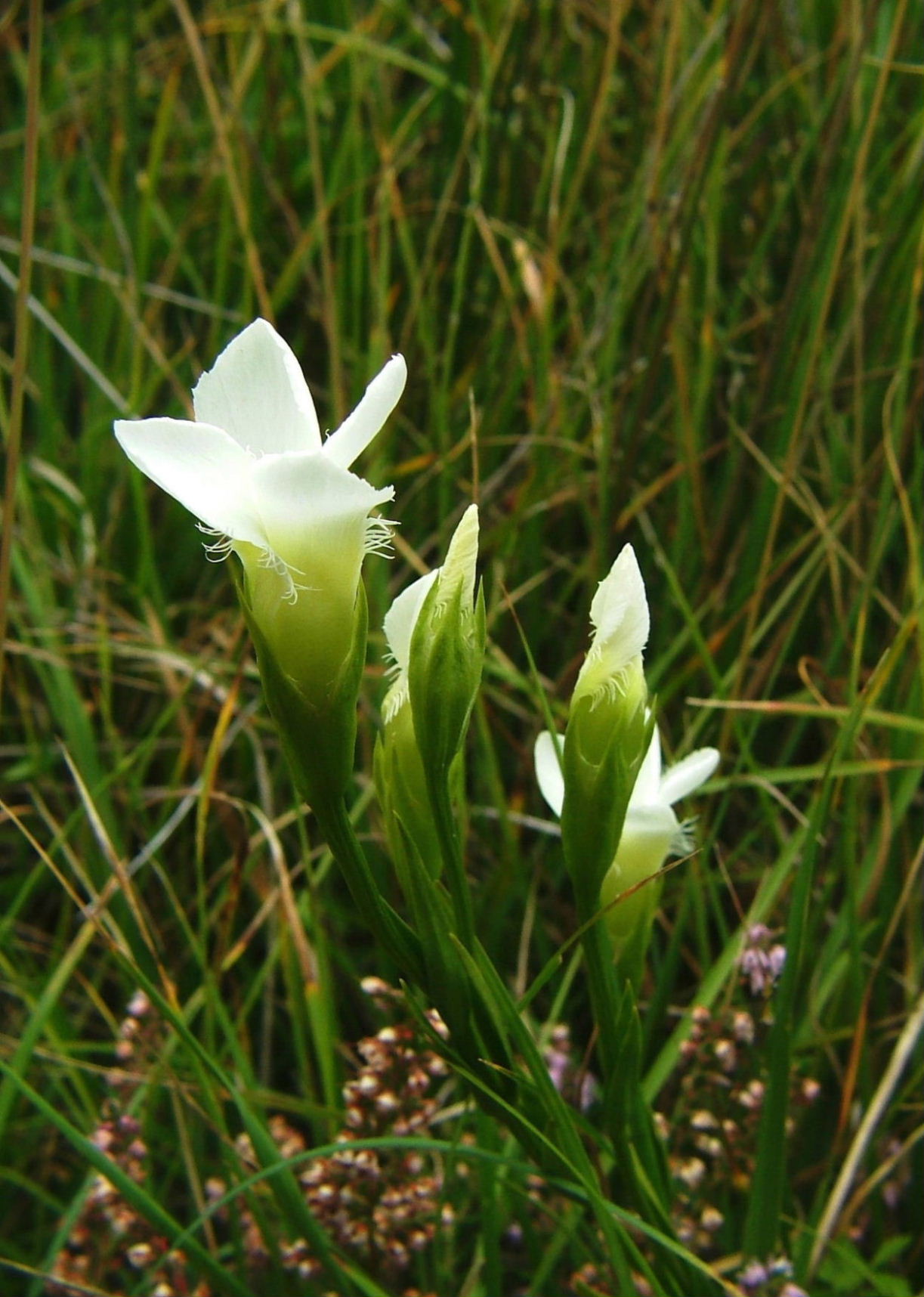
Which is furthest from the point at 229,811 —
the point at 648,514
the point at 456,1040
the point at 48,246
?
the point at 48,246

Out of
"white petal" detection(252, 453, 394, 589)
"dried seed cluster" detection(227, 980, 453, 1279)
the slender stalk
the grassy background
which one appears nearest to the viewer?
"white petal" detection(252, 453, 394, 589)

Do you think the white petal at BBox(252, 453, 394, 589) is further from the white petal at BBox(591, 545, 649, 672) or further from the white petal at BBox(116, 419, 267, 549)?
the white petal at BBox(591, 545, 649, 672)

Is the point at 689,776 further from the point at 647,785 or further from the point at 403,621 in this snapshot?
the point at 403,621

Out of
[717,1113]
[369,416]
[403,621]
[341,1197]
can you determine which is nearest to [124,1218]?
[341,1197]

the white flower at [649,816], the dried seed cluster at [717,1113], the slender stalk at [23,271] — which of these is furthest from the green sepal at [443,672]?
the dried seed cluster at [717,1113]

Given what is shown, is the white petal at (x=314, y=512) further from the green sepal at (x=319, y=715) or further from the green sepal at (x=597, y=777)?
the green sepal at (x=597, y=777)

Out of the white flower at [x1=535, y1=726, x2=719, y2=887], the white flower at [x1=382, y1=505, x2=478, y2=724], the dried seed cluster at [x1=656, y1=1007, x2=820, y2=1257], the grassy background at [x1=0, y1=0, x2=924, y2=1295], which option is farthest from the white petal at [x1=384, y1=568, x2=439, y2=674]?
the dried seed cluster at [x1=656, y1=1007, x2=820, y2=1257]
